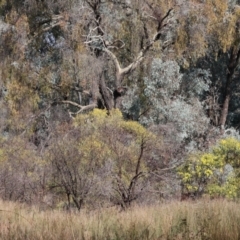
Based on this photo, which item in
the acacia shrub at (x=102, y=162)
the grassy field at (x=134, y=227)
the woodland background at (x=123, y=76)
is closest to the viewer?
the grassy field at (x=134, y=227)

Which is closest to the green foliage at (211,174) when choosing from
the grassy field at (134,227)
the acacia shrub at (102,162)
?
the acacia shrub at (102,162)

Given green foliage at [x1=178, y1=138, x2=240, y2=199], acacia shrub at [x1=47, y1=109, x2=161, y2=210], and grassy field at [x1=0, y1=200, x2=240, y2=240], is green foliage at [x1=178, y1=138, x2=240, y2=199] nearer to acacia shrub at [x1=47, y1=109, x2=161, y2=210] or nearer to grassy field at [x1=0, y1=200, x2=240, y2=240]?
acacia shrub at [x1=47, y1=109, x2=161, y2=210]

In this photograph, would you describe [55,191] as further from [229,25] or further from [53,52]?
[229,25]

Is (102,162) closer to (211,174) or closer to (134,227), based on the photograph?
(211,174)

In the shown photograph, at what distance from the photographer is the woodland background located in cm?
1287

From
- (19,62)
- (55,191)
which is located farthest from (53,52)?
(55,191)

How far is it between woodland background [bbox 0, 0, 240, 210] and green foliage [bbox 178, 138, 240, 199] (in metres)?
0.03

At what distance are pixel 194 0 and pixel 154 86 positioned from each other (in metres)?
3.62

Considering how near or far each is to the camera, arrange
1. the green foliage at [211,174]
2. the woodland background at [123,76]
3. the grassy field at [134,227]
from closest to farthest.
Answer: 1. the grassy field at [134,227]
2. the green foliage at [211,174]
3. the woodland background at [123,76]

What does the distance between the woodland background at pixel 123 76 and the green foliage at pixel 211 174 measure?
0.09 feet

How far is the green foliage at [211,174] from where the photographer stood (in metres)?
12.3

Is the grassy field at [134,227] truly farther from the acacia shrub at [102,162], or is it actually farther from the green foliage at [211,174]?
the green foliage at [211,174]

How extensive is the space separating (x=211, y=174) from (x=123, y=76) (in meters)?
8.97

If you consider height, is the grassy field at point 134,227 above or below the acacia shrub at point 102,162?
below
